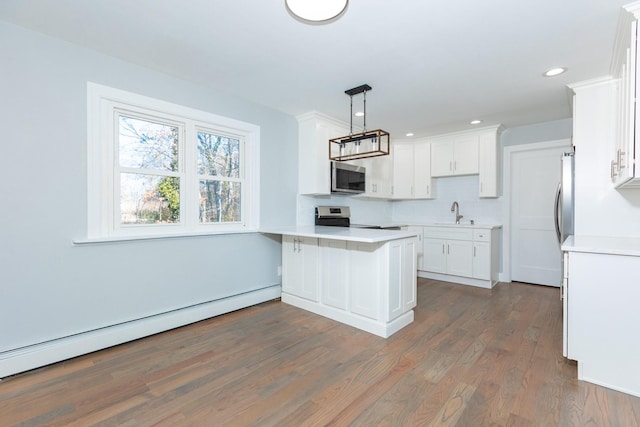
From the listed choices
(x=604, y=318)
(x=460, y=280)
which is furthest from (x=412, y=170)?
(x=604, y=318)

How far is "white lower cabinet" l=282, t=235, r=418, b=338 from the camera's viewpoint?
258cm

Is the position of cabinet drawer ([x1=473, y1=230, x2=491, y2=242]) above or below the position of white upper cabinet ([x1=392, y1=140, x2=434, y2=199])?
below

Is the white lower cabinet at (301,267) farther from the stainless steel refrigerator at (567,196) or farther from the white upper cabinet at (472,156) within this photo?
the white upper cabinet at (472,156)

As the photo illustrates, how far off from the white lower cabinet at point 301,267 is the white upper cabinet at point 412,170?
2.43m

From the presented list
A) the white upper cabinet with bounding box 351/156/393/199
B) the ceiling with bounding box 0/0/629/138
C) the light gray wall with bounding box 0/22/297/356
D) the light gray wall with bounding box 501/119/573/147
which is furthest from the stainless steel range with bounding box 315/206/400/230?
the light gray wall with bounding box 501/119/573/147

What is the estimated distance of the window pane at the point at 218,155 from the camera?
3008 mm

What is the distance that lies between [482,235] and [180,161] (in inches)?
150

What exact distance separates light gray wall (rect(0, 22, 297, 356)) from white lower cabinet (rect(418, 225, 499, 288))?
342 cm

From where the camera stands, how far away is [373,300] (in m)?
2.63

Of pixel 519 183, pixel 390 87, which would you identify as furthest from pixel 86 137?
pixel 519 183

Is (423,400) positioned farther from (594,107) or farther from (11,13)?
(11,13)

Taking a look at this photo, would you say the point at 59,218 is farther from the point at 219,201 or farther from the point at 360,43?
the point at 360,43

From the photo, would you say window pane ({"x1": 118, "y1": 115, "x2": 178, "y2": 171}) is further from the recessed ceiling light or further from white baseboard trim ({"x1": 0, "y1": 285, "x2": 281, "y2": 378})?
the recessed ceiling light

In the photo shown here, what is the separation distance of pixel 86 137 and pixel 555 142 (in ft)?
16.9
